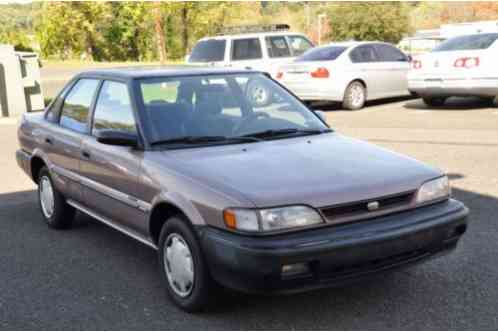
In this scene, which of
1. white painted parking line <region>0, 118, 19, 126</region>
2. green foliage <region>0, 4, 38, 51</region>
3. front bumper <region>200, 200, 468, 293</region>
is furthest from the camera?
green foliage <region>0, 4, 38, 51</region>

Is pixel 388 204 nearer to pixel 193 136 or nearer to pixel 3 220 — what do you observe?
pixel 193 136

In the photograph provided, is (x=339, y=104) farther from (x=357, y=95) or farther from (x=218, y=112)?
(x=218, y=112)

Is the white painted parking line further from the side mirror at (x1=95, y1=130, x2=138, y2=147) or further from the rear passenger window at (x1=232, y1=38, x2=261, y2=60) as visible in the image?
the side mirror at (x1=95, y1=130, x2=138, y2=147)

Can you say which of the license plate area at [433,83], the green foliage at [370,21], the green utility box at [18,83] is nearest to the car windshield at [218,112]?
the license plate area at [433,83]

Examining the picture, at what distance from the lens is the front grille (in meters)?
3.54

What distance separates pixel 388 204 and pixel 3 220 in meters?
4.15

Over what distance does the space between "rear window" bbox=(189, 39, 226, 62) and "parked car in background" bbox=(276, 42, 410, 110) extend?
159 cm

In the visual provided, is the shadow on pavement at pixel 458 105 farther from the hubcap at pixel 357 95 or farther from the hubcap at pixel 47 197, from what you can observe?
the hubcap at pixel 47 197

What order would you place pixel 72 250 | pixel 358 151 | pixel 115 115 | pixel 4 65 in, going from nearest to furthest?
pixel 358 151
pixel 115 115
pixel 72 250
pixel 4 65

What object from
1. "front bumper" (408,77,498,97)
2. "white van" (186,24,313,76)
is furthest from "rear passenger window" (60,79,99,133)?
"white van" (186,24,313,76)

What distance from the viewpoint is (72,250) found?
17.5 ft

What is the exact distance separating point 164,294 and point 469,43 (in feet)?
35.7

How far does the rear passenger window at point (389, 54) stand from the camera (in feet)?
50.3

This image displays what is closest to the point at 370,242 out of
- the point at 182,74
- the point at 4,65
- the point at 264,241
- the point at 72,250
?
the point at 264,241
